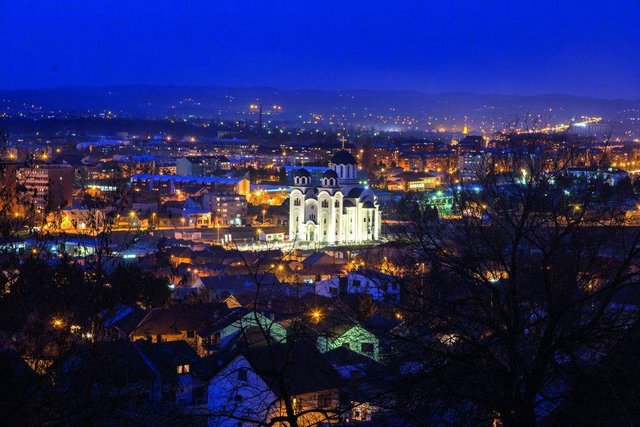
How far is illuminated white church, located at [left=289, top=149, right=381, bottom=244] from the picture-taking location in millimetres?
15469

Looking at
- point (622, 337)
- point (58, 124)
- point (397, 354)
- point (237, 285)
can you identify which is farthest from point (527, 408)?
point (58, 124)

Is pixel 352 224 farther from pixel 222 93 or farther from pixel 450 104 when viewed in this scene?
pixel 222 93

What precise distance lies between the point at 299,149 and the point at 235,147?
224 inches

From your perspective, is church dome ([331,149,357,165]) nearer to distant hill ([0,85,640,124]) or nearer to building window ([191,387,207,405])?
building window ([191,387,207,405])

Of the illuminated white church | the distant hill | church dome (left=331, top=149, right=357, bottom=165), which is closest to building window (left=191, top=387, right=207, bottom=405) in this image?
the illuminated white church

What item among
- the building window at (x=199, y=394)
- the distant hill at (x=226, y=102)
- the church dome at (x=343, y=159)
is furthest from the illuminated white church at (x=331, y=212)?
the distant hill at (x=226, y=102)

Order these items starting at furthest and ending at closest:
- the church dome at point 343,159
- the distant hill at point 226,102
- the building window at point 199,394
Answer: the distant hill at point 226,102 < the church dome at point 343,159 < the building window at point 199,394

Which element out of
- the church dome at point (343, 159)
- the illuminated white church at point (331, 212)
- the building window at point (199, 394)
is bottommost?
the illuminated white church at point (331, 212)

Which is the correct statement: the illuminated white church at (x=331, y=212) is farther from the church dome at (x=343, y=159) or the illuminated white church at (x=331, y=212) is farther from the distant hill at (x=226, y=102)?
the distant hill at (x=226, y=102)

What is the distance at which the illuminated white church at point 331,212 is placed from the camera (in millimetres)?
15469

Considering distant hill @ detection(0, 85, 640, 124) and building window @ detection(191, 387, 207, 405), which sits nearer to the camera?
building window @ detection(191, 387, 207, 405)

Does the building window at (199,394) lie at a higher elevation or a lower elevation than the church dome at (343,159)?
lower

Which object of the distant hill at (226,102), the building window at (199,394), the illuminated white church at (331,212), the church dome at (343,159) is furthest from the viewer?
the distant hill at (226,102)

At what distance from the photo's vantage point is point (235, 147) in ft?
147
